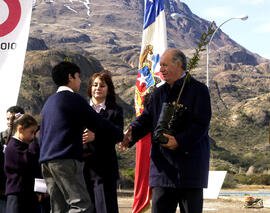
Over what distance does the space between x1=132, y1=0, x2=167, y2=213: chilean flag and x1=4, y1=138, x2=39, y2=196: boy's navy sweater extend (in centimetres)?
458

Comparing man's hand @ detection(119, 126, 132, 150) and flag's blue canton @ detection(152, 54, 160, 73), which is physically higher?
flag's blue canton @ detection(152, 54, 160, 73)

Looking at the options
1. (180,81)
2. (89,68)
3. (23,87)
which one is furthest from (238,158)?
(180,81)

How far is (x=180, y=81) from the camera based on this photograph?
187 inches

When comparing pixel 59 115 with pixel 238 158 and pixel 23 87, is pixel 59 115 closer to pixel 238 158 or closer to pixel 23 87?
pixel 23 87

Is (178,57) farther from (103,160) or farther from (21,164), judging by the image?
(21,164)

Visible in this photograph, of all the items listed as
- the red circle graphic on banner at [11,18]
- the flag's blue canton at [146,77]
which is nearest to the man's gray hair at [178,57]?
the red circle graphic on banner at [11,18]

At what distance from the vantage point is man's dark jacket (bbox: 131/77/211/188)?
4.49 metres

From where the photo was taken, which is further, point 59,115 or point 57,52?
point 57,52

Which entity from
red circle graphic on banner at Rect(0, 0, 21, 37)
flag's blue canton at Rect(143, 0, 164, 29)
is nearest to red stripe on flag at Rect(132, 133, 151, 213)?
flag's blue canton at Rect(143, 0, 164, 29)

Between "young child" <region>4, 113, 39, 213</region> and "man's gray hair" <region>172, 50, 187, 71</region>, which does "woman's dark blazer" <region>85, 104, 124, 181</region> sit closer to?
"young child" <region>4, 113, 39, 213</region>

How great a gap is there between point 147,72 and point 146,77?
0.33 feet

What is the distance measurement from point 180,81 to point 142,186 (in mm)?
5567

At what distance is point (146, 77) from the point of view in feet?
35.2

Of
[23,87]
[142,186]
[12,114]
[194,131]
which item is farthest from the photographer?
[23,87]
